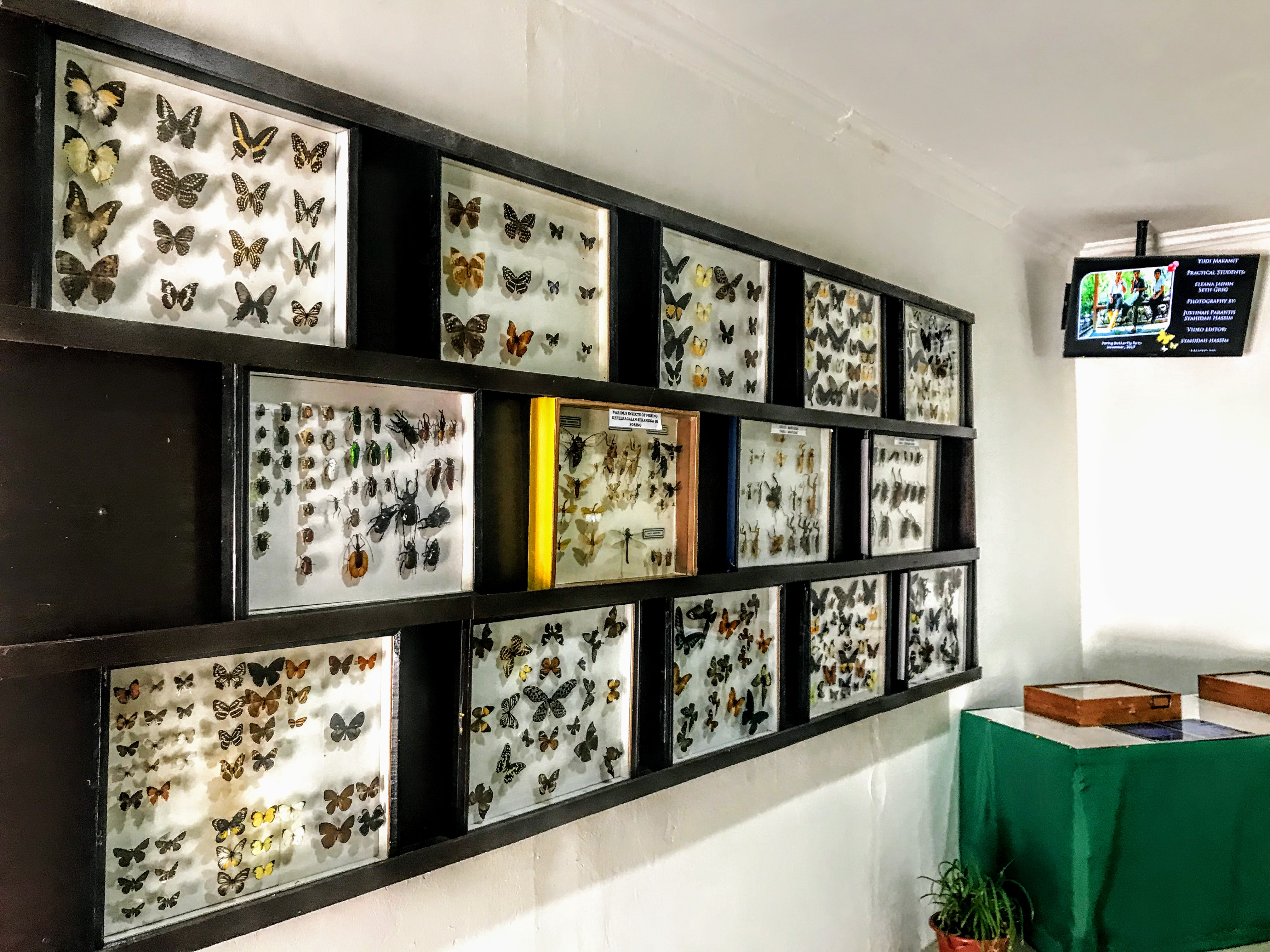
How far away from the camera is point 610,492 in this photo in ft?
4.57

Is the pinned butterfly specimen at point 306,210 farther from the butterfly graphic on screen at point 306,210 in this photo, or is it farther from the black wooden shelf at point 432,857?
the black wooden shelf at point 432,857

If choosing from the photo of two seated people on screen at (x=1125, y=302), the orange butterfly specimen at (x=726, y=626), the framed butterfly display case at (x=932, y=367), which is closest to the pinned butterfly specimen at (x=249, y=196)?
the orange butterfly specimen at (x=726, y=626)

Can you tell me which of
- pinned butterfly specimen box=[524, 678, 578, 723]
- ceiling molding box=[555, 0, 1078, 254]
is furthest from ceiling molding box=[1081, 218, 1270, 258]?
pinned butterfly specimen box=[524, 678, 578, 723]

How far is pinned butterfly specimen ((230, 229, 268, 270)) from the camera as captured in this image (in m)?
0.99

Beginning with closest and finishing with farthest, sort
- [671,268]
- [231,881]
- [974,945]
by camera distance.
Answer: [231,881], [671,268], [974,945]

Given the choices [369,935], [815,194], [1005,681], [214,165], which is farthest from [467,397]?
[1005,681]

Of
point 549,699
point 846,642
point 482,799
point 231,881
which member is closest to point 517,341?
point 549,699

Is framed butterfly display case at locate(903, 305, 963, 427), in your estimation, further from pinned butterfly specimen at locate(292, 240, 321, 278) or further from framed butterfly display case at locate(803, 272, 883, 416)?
pinned butterfly specimen at locate(292, 240, 321, 278)

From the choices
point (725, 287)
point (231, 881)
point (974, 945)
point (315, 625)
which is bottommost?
point (974, 945)

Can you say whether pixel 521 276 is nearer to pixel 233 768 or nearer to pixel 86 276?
pixel 86 276

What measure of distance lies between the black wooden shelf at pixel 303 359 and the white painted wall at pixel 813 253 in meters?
0.37

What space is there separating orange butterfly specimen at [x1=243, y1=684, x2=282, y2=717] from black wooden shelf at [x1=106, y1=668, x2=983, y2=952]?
8.1 inches

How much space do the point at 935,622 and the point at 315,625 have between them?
1.68 m

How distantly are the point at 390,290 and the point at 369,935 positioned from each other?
2.76ft
